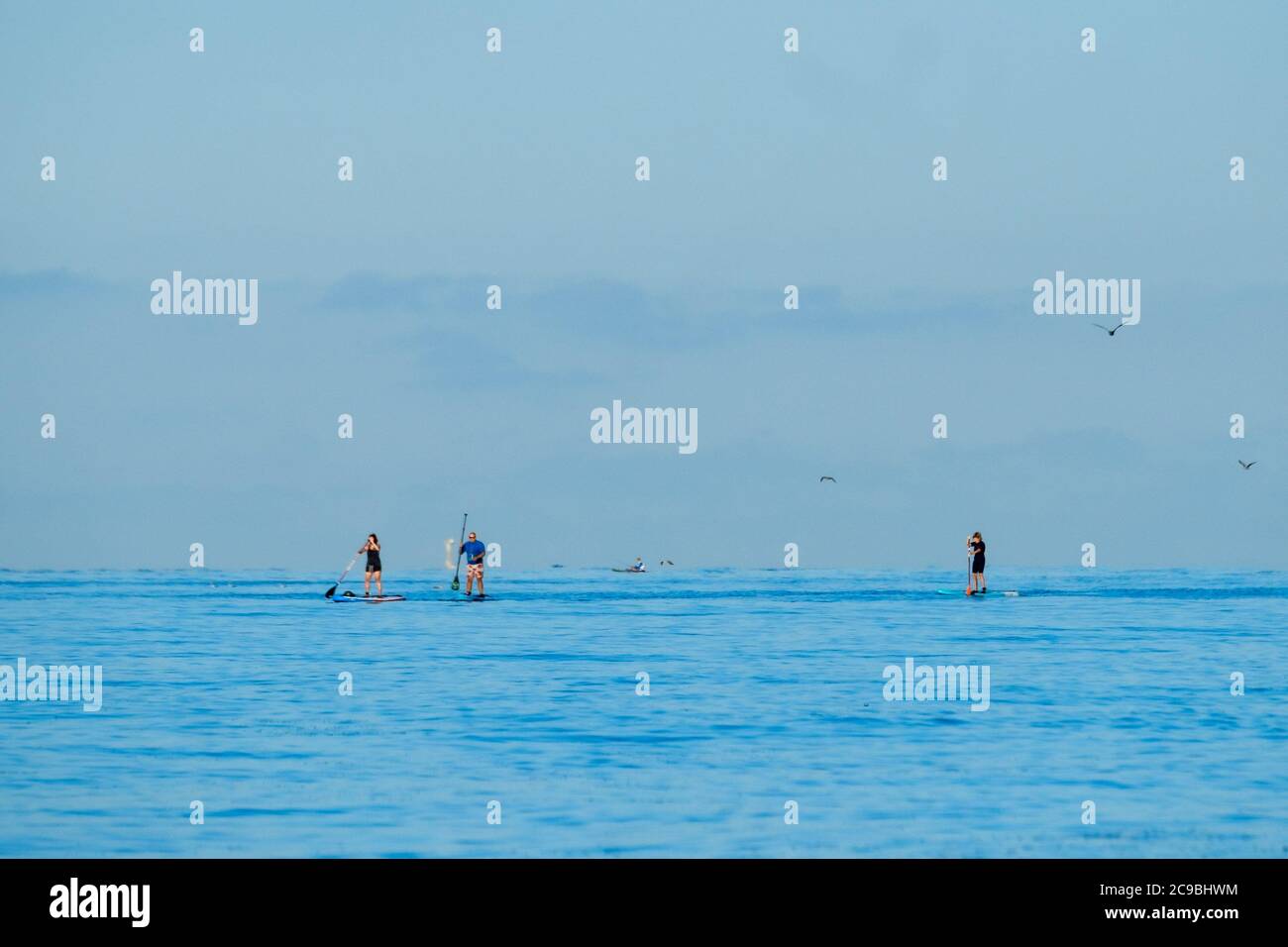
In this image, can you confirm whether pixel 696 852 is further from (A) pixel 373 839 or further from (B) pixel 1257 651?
(B) pixel 1257 651

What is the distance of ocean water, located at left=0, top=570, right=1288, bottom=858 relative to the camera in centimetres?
1298

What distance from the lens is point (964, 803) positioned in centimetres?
1429

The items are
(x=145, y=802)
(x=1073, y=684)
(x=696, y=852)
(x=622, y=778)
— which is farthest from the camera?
(x=1073, y=684)

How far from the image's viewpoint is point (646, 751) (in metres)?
17.5

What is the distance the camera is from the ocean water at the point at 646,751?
42.6ft
